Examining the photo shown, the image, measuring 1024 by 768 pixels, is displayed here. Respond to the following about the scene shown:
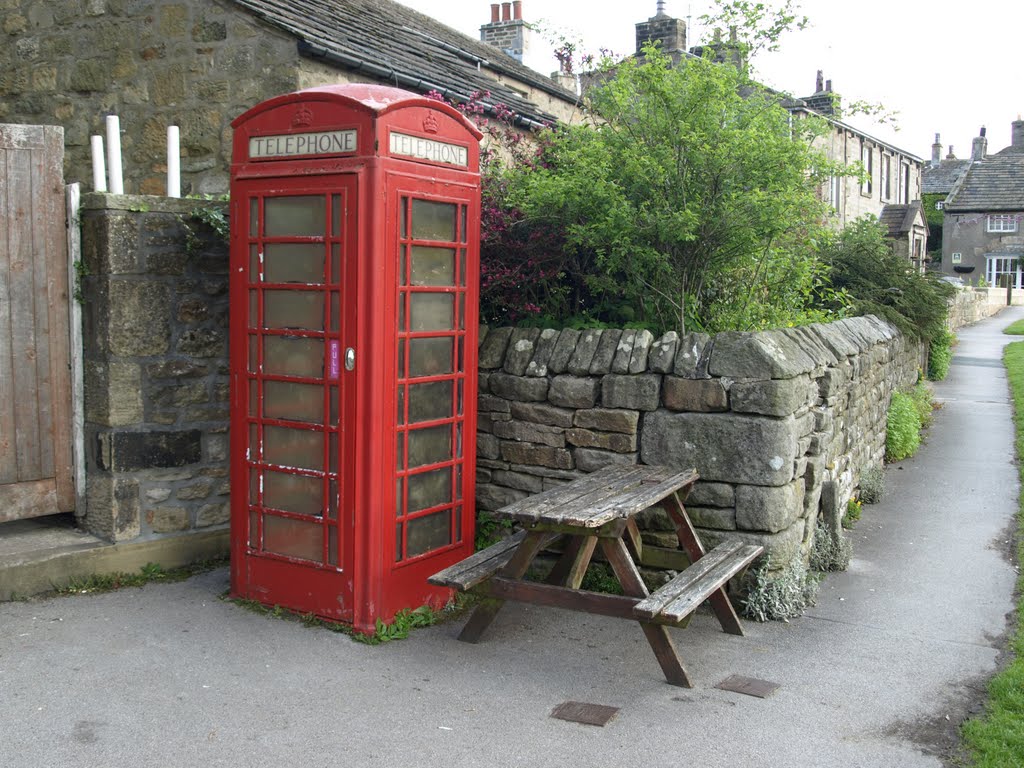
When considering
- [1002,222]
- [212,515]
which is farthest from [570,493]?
[1002,222]

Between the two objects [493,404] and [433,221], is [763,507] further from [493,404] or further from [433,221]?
[433,221]

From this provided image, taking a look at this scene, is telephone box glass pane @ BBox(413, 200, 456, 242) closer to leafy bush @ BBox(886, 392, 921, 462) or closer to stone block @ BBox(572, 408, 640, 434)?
stone block @ BBox(572, 408, 640, 434)

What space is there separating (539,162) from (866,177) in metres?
2.22

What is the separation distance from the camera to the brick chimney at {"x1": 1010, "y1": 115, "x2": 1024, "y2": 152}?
62756 mm

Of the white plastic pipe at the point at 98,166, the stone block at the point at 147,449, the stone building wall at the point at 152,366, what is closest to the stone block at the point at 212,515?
the stone building wall at the point at 152,366

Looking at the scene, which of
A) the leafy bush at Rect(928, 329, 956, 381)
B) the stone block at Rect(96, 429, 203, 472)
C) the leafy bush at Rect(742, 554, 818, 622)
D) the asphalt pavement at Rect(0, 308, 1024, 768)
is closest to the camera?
the asphalt pavement at Rect(0, 308, 1024, 768)

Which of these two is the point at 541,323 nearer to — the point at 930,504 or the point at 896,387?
the point at 930,504

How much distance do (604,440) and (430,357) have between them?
47.9 inches

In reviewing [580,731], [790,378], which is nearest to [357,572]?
[580,731]

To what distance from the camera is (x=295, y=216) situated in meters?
4.86

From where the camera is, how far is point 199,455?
5754 millimetres

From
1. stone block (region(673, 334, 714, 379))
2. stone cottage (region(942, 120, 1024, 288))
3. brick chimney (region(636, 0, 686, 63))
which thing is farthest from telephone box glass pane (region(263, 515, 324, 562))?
stone cottage (region(942, 120, 1024, 288))

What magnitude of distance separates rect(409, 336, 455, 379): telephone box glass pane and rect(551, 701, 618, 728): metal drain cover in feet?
5.80

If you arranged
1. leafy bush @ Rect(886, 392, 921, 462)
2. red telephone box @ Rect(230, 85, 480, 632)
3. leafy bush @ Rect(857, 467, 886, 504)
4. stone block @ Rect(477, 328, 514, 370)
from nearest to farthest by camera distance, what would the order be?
1. red telephone box @ Rect(230, 85, 480, 632)
2. stone block @ Rect(477, 328, 514, 370)
3. leafy bush @ Rect(857, 467, 886, 504)
4. leafy bush @ Rect(886, 392, 921, 462)
